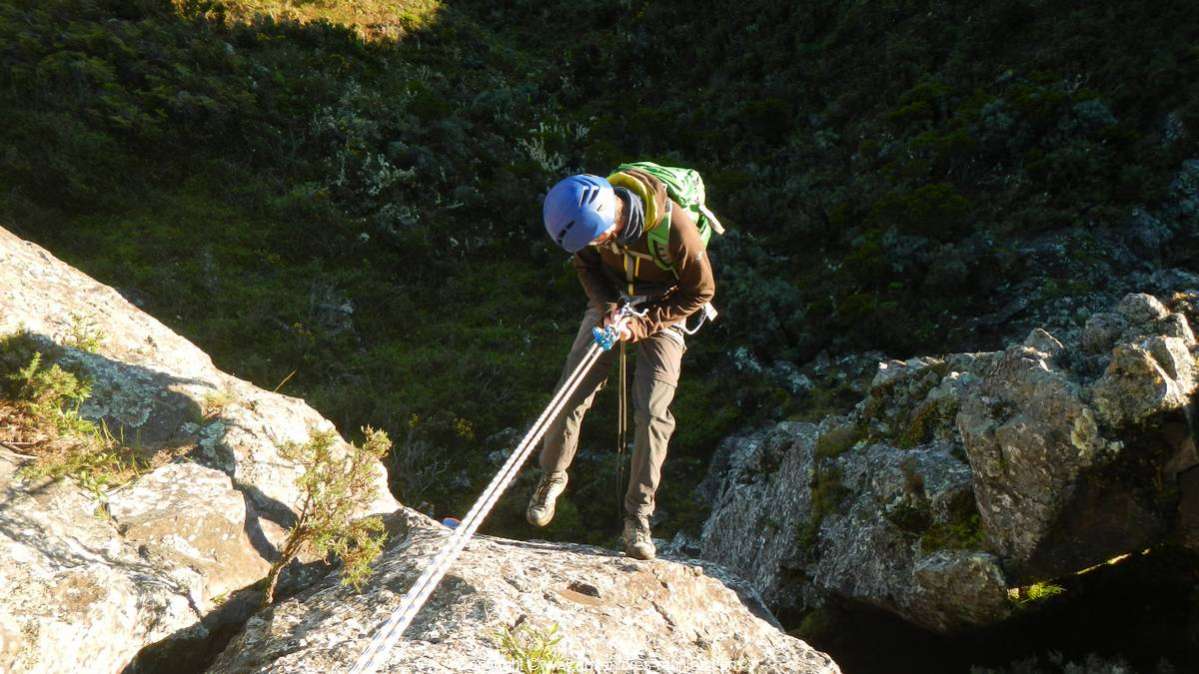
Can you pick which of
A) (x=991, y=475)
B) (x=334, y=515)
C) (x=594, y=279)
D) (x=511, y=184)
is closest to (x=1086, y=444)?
(x=991, y=475)

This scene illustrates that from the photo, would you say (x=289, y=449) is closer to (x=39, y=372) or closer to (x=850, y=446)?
(x=39, y=372)

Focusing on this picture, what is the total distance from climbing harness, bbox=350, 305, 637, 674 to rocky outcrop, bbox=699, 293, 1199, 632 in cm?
293

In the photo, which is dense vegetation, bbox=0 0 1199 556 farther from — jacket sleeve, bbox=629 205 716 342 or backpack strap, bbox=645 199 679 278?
backpack strap, bbox=645 199 679 278

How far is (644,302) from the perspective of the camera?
245 inches

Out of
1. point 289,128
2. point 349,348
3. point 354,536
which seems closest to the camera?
point 354,536

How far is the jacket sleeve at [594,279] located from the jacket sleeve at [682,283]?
0.35 meters

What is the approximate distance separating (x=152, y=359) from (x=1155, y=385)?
7429mm

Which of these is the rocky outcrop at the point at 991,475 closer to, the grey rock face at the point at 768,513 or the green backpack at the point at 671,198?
the grey rock face at the point at 768,513

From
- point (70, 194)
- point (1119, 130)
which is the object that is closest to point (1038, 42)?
point (1119, 130)

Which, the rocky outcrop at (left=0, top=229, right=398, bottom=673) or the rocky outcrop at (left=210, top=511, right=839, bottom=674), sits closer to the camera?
the rocky outcrop at (left=0, top=229, right=398, bottom=673)

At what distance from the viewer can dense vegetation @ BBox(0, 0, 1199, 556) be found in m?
12.9

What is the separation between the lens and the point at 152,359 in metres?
6.62

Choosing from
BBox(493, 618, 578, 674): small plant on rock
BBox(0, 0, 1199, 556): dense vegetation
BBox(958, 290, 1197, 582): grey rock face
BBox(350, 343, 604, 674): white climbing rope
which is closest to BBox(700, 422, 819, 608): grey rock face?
BBox(958, 290, 1197, 582): grey rock face

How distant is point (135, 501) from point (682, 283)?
3.90 metres
